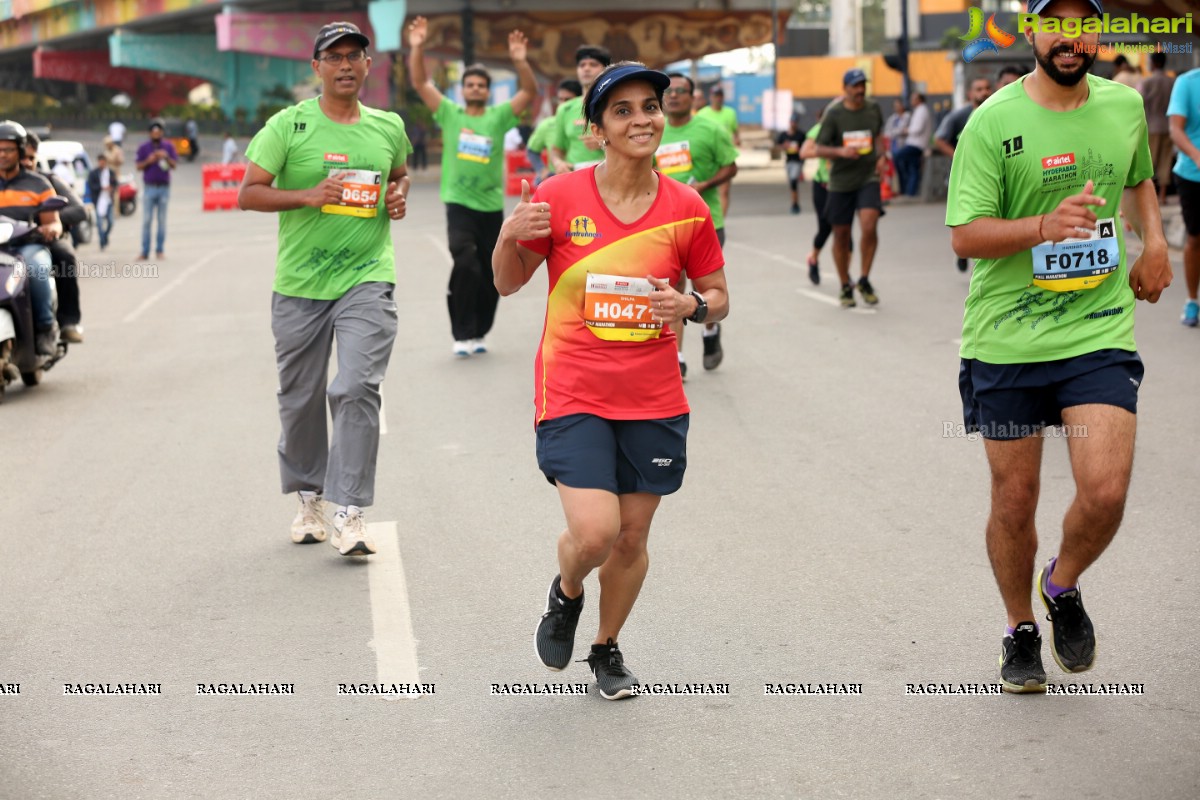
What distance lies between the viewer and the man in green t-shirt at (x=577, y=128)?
36.3 ft

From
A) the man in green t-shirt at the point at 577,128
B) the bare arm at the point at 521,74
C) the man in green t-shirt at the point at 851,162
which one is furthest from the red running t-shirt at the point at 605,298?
the man in green t-shirt at the point at 851,162

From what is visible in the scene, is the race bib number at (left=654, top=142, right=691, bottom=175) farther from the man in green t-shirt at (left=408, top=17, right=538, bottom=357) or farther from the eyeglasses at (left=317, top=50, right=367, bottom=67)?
the eyeglasses at (left=317, top=50, right=367, bottom=67)

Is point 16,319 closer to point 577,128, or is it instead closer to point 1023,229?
point 577,128

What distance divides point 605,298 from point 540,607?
1.66 meters

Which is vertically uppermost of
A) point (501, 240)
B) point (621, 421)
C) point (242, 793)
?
point (501, 240)

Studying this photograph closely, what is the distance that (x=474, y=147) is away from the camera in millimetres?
11961

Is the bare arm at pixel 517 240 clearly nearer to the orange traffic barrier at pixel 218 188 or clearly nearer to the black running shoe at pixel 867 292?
the black running shoe at pixel 867 292

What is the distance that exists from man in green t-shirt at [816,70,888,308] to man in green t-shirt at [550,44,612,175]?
2.65 metres

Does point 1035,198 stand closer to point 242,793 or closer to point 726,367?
point 242,793

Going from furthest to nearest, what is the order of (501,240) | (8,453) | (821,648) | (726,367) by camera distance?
(726,367) → (8,453) → (821,648) → (501,240)

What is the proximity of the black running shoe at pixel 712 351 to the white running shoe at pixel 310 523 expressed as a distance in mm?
4564

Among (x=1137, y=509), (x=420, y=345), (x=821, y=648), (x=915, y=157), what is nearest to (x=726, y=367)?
(x=420, y=345)

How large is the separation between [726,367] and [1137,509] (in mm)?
4678

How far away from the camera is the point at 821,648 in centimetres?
531
